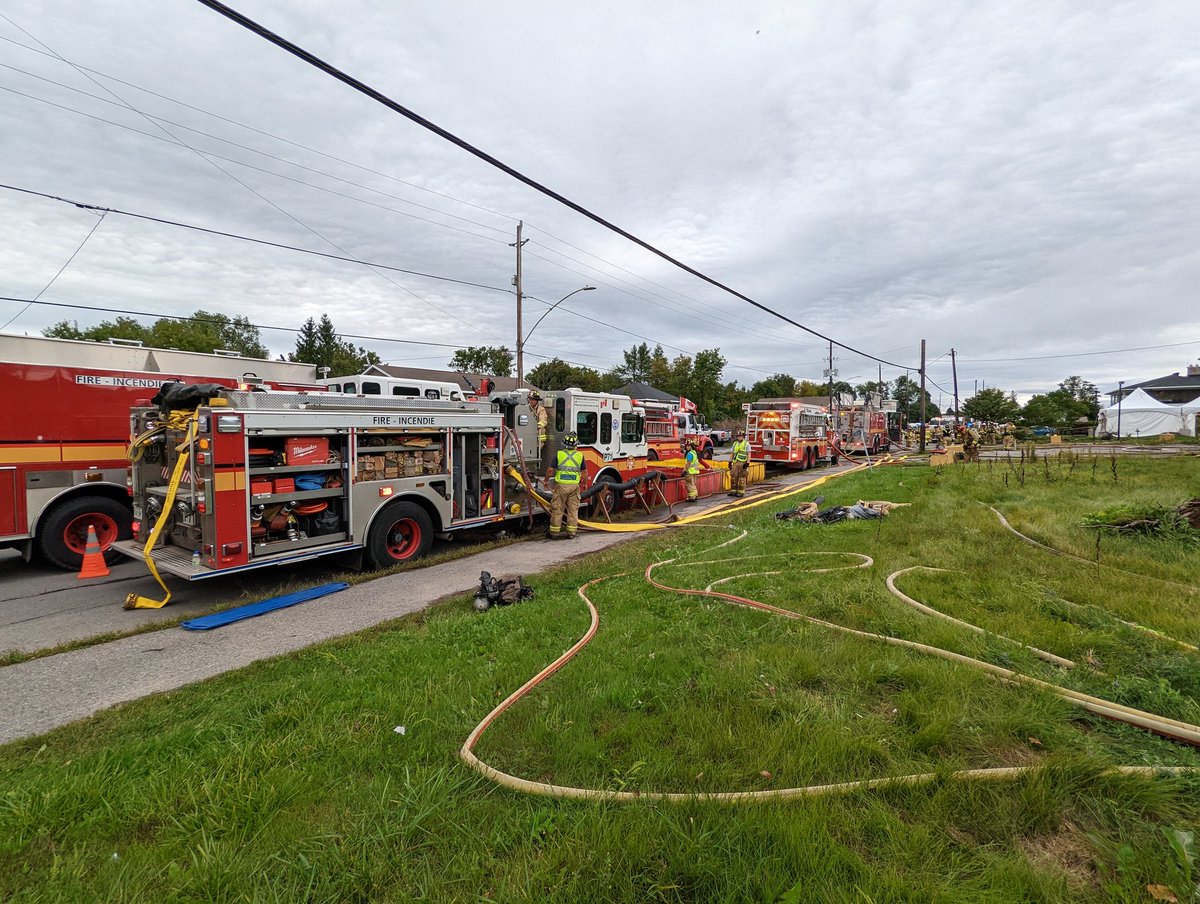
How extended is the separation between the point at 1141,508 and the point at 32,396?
15.2 metres

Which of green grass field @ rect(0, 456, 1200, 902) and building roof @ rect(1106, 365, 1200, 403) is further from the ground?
building roof @ rect(1106, 365, 1200, 403)

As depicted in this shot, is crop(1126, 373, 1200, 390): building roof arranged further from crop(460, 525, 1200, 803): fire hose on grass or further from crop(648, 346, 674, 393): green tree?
crop(460, 525, 1200, 803): fire hose on grass

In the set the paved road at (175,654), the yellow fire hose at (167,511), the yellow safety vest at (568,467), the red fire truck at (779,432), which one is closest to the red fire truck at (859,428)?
the red fire truck at (779,432)

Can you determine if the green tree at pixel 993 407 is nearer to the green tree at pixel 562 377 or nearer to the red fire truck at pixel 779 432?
the green tree at pixel 562 377

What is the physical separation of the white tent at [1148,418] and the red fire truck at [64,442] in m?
56.7

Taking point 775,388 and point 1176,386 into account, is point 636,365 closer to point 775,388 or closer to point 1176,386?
point 775,388

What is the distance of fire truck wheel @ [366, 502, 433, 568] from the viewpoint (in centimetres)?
750

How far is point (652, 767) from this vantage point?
251 cm

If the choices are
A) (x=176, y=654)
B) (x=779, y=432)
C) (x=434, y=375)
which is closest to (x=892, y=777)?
(x=176, y=654)

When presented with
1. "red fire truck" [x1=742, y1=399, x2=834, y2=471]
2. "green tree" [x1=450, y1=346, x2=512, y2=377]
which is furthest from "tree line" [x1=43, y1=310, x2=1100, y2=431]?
"red fire truck" [x1=742, y1=399, x2=834, y2=471]

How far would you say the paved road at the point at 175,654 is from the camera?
393cm

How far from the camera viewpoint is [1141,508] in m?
7.50

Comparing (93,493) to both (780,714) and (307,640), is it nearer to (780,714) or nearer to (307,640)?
(307,640)

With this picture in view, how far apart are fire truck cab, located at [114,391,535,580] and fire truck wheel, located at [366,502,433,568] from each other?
1 cm
